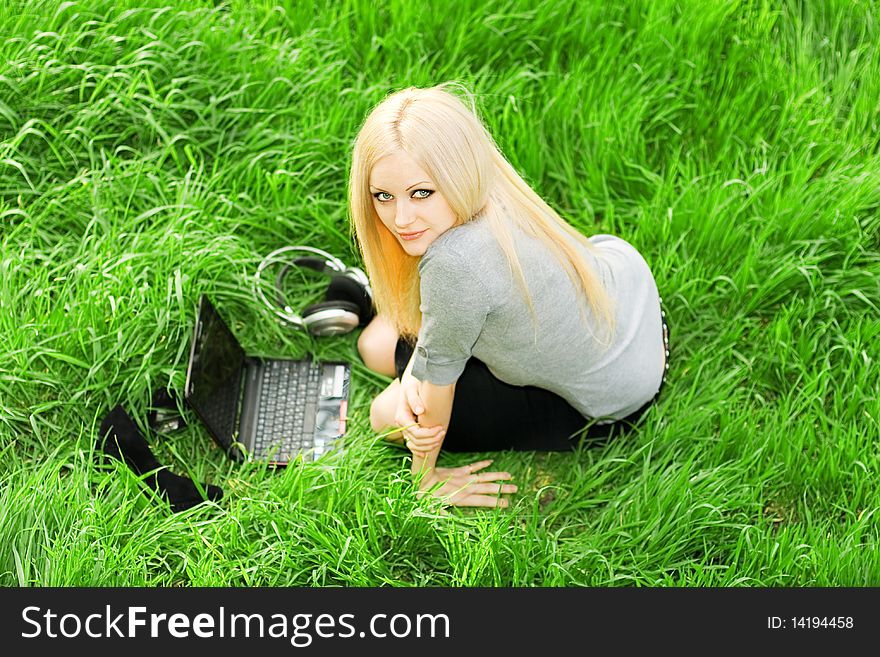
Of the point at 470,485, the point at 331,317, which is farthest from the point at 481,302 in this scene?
the point at 331,317

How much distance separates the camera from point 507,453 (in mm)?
2805

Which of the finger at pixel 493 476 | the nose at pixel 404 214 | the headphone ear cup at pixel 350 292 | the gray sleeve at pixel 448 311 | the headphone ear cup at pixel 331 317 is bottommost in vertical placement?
the finger at pixel 493 476

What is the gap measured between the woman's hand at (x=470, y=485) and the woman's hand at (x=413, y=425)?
196 millimetres

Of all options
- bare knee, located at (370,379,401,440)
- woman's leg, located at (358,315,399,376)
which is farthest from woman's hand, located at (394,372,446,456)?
woman's leg, located at (358,315,399,376)

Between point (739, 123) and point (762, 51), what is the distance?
1.16ft

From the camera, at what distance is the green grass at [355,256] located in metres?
2.39

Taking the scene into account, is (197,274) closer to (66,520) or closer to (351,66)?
(66,520)

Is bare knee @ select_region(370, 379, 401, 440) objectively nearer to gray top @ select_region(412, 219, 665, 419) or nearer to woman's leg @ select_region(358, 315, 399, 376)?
woman's leg @ select_region(358, 315, 399, 376)

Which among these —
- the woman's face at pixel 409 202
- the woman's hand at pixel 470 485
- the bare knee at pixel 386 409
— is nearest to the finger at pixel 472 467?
the woman's hand at pixel 470 485

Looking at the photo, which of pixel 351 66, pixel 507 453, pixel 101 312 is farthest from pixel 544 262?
pixel 351 66

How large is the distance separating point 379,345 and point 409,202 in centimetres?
98

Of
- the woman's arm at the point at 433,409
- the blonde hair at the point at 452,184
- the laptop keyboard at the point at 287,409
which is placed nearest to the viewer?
the blonde hair at the point at 452,184

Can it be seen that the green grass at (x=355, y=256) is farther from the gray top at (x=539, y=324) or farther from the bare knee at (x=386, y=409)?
the gray top at (x=539, y=324)

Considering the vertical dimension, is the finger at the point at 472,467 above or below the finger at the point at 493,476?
above
